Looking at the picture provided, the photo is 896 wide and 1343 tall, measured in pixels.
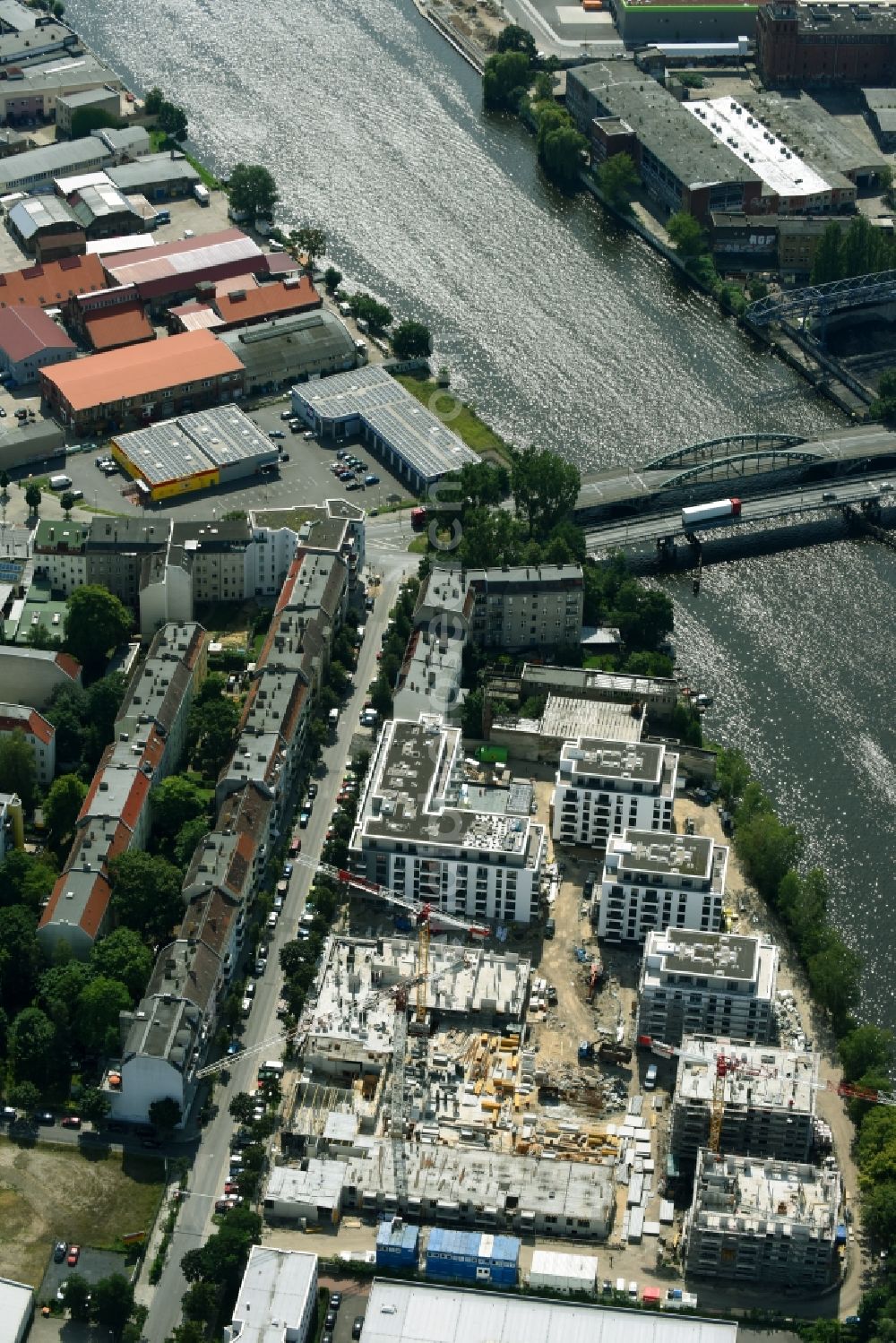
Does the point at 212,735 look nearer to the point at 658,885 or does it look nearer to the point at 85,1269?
the point at 658,885

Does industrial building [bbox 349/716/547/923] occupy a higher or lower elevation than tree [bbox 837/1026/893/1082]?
higher

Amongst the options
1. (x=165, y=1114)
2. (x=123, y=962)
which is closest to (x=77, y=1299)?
(x=165, y=1114)

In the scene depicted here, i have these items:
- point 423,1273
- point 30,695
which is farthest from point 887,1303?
point 30,695

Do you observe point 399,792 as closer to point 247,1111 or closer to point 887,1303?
point 247,1111

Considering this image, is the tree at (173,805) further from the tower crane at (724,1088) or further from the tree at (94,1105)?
the tower crane at (724,1088)

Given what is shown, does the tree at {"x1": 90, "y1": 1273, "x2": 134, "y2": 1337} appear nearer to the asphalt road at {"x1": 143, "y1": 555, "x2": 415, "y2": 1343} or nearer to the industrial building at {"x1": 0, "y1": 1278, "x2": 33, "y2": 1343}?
the asphalt road at {"x1": 143, "y1": 555, "x2": 415, "y2": 1343}

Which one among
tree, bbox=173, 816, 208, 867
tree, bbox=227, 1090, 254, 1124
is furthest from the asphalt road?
tree, bbox=173, 816, 208, 867

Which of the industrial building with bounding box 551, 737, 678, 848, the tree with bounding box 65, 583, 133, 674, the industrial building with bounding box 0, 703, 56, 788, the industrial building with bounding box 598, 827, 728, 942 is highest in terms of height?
the tree with bounding box 65, 583, 133, 674
